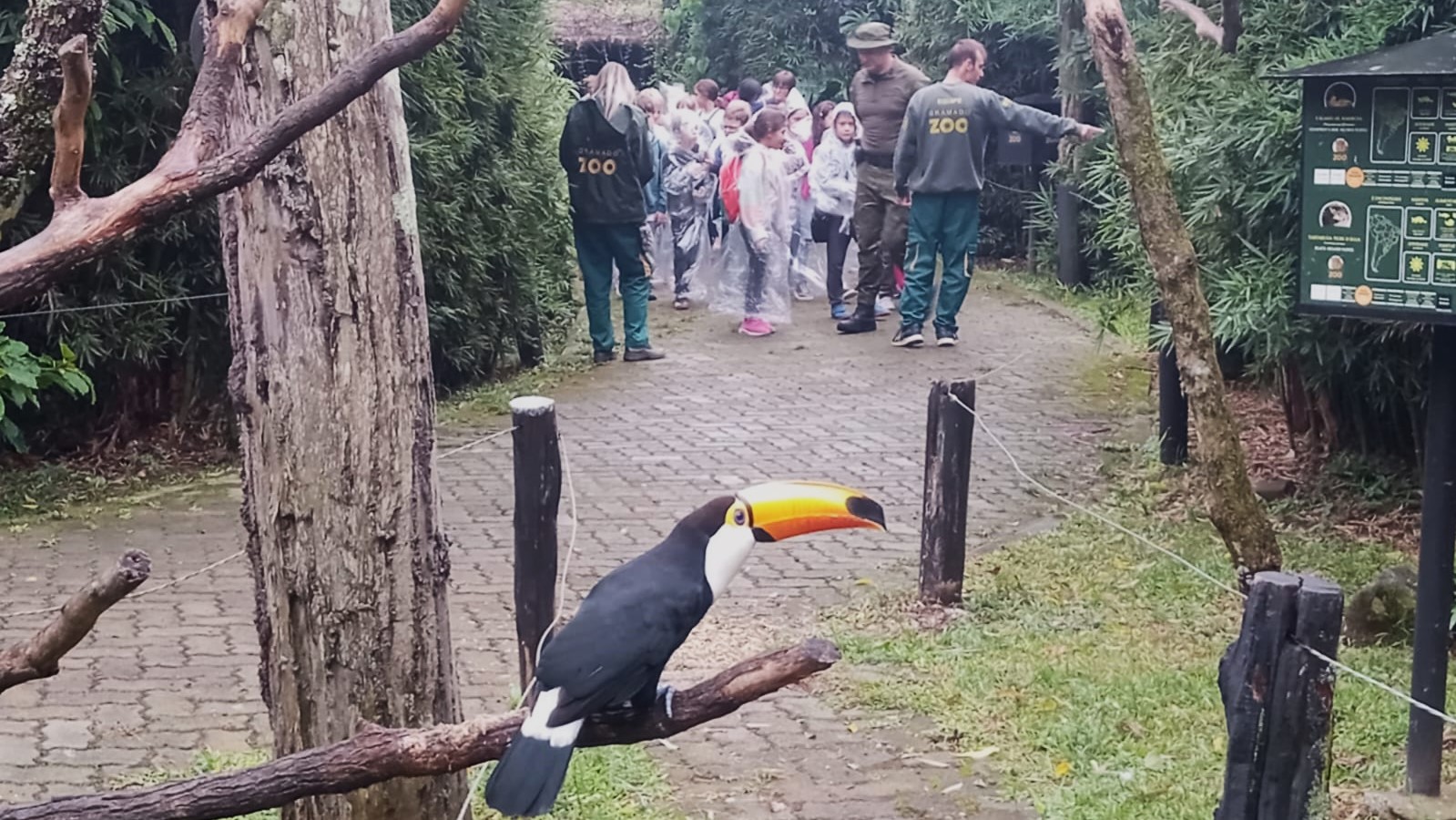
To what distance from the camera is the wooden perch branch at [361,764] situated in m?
2.77

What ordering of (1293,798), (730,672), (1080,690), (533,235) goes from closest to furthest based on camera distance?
(730,672) < (1293,798) < (1080,690) < (533,235)

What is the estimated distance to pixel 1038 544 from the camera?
7949 millimetres

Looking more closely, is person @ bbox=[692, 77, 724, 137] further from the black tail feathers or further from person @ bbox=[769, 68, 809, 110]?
the black tail feathers

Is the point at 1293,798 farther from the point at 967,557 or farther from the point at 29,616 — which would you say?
the point at 29,616

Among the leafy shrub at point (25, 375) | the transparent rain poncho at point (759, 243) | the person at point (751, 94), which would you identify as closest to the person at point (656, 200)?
the person at point (751, 94)

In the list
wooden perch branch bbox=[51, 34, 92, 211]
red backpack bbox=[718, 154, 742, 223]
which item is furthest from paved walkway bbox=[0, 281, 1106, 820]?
wooden perch branch bbox=[51, 34, 92, 211]

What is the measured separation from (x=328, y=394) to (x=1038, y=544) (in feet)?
14.4

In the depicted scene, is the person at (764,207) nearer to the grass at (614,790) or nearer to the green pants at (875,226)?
the green pants at (875,226)

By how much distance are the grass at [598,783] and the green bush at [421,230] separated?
3308mm

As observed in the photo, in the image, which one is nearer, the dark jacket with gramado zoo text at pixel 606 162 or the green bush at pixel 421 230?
the green bush at pixel 421 230

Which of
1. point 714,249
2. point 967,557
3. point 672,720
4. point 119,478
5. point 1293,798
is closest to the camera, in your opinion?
point 672,720

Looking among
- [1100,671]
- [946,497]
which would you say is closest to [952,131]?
[946,497]

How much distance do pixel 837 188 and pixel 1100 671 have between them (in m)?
8.57

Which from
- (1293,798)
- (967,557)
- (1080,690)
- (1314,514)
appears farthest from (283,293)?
(1314,514)
